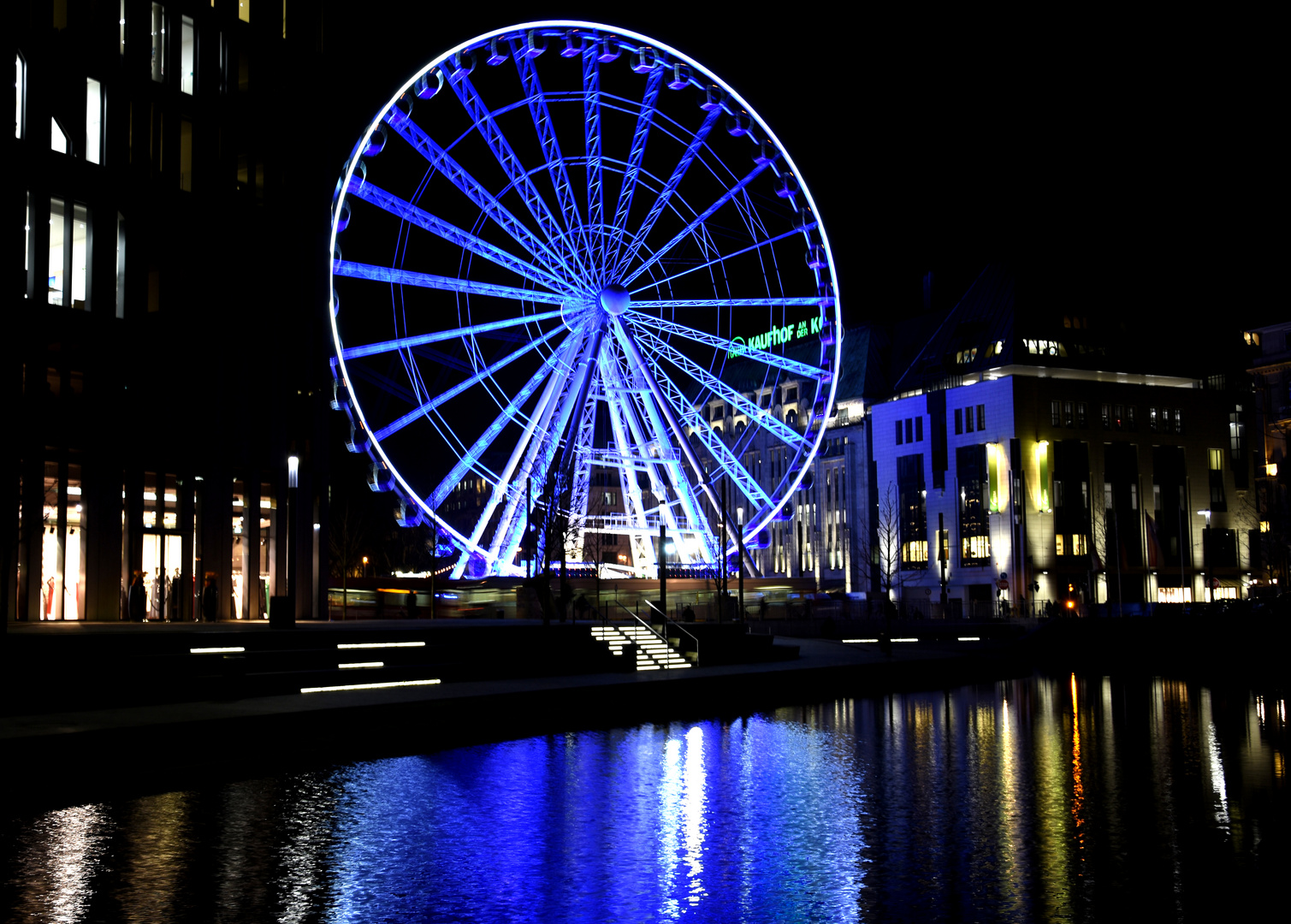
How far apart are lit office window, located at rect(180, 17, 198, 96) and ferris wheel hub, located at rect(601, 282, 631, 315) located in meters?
14.7

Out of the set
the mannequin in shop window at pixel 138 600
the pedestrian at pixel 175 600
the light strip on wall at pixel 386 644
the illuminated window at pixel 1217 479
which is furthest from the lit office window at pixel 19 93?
the illuminated window at pixel 1217 479

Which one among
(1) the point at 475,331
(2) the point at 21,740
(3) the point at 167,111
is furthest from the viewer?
(1) the point at 475,331

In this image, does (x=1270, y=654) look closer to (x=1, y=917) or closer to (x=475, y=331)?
(x=475, y=331)

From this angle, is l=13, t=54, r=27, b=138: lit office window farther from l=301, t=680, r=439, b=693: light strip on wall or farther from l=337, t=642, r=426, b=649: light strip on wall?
l=301, t=680, r=439, b=693: light strip on wall

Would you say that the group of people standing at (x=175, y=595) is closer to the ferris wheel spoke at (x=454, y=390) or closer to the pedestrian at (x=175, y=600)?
the pedestrian at (x=175, y=600)

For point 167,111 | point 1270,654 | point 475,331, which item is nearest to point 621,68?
point 475,331

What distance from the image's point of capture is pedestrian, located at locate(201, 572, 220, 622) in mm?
34938

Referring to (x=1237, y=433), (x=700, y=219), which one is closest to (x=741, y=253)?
(x=700, y=219)

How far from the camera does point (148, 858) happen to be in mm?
12094

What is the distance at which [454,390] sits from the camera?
4212 cm

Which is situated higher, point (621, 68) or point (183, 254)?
point (621, 68)

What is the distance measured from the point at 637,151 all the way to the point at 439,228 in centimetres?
842

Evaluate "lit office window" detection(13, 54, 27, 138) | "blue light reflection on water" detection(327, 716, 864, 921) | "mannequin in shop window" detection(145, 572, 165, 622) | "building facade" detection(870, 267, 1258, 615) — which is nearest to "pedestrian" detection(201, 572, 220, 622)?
"mannequin in shop window" detection(145, 572, 165, 622)

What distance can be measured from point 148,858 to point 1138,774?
475 inches
